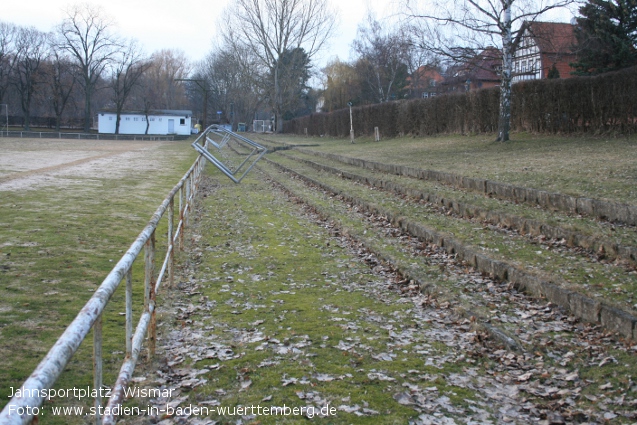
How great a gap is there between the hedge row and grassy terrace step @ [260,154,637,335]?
10.4 metres

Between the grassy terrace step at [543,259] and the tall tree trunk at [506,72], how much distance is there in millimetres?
11490

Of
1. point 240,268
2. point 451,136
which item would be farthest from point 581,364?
point 451,136

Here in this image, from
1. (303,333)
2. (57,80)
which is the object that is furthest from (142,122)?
(303,333)

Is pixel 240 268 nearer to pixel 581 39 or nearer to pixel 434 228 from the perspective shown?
pixel 434 228

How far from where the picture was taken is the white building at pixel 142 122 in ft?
299

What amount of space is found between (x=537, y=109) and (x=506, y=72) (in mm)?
2384

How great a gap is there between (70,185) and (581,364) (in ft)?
47.6

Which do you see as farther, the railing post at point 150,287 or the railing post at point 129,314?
the railing post at point 150,287

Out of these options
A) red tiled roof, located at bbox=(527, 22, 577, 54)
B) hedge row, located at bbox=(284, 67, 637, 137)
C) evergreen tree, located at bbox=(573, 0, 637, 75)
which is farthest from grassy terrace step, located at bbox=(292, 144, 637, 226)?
evergreen tree, located at bbox=(573, 0, 637, 75)

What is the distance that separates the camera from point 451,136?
27.9 metres

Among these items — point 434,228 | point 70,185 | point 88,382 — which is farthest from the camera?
point 70,185

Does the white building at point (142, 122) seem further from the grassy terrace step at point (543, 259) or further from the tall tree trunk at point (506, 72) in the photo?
the grassy terrace step at point (543, 259)

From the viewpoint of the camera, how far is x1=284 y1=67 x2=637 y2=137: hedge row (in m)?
18.4

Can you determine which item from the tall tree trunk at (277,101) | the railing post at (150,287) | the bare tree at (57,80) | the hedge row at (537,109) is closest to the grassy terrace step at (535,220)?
the railing post at (150,287)
